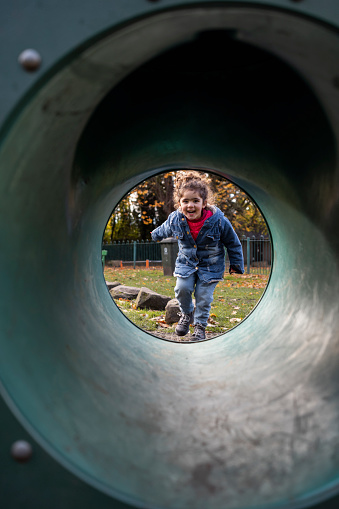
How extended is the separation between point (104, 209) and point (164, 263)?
844 centimetres

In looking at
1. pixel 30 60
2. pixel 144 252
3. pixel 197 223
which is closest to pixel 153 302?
pixel 197 223

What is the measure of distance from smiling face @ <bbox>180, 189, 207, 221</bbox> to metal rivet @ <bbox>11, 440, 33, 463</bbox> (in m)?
3.06

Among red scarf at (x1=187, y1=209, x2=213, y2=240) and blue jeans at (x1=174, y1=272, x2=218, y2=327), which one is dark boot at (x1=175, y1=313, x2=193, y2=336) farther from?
red scarf at (x1=187, y1=209, x2=213, y2=240)

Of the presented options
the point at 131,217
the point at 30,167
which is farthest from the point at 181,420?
the point at 131,217

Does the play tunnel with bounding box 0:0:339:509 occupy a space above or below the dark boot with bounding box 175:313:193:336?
above

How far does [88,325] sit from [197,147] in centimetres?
91

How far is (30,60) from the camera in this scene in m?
0.85

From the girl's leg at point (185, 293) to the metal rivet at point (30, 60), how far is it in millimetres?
3085

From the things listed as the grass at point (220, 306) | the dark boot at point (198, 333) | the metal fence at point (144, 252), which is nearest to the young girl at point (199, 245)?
the dark boot at point (198, 333)

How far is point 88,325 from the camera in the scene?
4.93 ft

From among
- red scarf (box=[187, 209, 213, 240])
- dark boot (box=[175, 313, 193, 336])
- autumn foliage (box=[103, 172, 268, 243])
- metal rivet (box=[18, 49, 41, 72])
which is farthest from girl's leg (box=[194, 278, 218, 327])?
autumn foliage (box=[103, 172, 268, 243])

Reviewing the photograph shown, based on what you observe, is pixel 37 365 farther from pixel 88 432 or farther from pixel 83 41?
pixel 83 41

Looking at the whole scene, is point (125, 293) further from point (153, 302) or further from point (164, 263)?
point (164, 263)

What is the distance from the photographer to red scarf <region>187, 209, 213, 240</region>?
3.81 m
